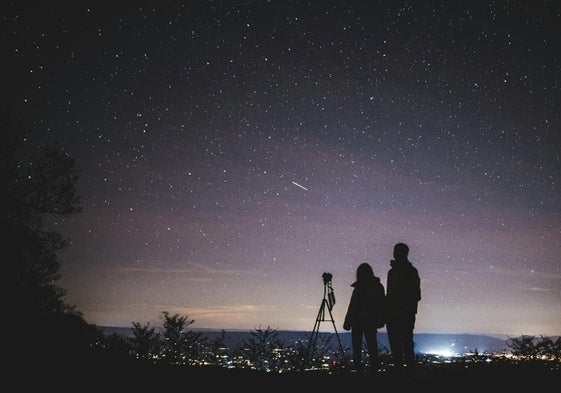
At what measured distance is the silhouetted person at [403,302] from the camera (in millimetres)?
7352

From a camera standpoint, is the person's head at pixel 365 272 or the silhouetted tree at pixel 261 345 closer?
the person's head at pixel 365 272

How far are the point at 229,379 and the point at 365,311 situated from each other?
9.79 ft

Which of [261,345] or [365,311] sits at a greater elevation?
[365,311]

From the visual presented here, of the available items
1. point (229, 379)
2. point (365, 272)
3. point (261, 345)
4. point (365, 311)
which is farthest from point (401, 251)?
point (261, 345)

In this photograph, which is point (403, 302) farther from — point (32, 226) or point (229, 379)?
point (32, 226)

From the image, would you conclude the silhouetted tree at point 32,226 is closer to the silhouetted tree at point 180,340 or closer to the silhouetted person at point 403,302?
the silhouetted tree at point 180,340

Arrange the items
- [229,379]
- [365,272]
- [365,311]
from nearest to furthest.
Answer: [229,379] → [365,311] → [365,272]

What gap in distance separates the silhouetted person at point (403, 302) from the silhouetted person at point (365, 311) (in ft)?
1.81

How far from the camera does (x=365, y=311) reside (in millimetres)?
8141

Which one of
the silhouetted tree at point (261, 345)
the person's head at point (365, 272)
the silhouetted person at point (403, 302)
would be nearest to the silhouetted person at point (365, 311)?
the person's head at point (365, 272)

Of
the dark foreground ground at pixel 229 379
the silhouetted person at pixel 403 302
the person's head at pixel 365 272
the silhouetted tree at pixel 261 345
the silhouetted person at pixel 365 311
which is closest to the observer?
the dark foreground ground at pixel 229 379

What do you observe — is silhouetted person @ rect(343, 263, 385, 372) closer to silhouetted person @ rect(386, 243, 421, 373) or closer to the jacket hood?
the jacket hood

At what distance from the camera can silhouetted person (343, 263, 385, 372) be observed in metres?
8.09

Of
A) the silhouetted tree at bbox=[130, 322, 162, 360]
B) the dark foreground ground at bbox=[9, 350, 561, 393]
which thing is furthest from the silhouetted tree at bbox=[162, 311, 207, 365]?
the dark foreground ground at bbox=[9, 350, 561, 393]
